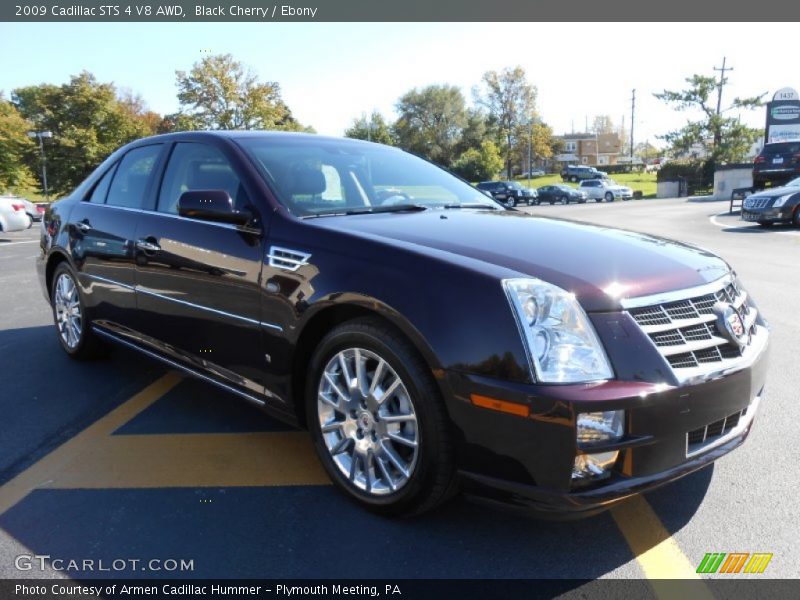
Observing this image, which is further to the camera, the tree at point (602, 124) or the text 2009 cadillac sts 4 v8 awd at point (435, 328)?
the tree at point (602, 124)

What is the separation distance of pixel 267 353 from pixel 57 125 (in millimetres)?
51572

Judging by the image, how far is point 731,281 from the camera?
286cm

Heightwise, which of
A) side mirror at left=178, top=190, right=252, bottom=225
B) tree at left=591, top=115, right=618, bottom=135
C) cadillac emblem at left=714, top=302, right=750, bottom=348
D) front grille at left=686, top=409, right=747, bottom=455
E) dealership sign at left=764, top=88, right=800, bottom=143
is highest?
tree at left=591, top=115, right=618, bottom=135

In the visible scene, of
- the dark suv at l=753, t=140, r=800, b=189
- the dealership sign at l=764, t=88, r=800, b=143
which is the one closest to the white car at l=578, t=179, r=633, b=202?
the dealership sign at l=764, t=88, r=800, b=143

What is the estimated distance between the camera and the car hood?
7.75ft

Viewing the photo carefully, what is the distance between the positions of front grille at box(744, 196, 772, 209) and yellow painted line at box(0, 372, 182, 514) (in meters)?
14.7

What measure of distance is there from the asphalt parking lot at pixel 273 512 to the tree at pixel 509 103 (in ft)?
274

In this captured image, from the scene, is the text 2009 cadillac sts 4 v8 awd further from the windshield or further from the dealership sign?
the dealership sign

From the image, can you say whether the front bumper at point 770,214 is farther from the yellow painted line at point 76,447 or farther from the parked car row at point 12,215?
the parked car row at point 12,215

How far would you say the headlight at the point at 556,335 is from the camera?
215 centimetres

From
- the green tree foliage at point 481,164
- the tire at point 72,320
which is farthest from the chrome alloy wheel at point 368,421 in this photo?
the green tree foliage at point 481,164

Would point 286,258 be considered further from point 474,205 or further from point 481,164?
point 481,164

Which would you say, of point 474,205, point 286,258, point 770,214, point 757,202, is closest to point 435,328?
point 286,258

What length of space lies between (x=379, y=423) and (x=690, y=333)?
1243 millimetres
